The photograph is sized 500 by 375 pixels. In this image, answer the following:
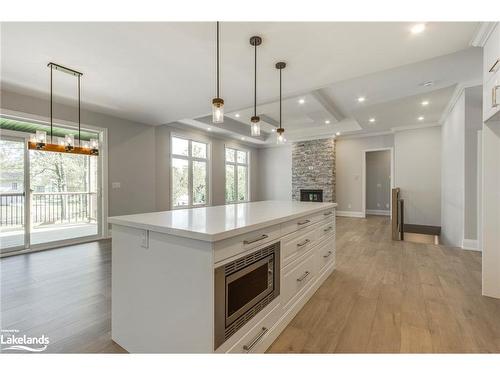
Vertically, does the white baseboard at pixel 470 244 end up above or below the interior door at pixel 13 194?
below

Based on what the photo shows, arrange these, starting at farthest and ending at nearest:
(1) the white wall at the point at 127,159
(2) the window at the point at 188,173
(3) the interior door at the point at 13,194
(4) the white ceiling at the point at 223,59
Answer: (2) the window at the point at 188,173 < (1) the white wall at the point at 127,159 < (3) the interior door at the point at 13,194 < (4) the white ceiling at the point at 223,59

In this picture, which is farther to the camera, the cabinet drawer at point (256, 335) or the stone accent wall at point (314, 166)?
the stone accent wall at point (314, 166)

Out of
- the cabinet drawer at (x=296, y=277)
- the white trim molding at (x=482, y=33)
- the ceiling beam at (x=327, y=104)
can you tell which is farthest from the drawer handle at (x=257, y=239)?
the ceiling beam at (x=327, y=104)

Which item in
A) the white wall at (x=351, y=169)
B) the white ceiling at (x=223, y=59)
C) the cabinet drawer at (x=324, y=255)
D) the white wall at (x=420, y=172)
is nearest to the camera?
the white ceiling at (x=223, y=59)

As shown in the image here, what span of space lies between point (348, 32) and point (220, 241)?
94.7 inches

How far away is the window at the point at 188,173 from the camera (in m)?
6.75

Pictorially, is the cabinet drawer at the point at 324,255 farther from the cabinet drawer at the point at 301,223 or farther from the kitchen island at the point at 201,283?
the kitchen island at the point at 201,283

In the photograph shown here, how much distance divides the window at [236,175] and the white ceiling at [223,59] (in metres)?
4.41

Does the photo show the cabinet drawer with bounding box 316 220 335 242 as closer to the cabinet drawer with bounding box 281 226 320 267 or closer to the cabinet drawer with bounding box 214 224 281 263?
the cabinet drawer with bounding box 281 226 320 267

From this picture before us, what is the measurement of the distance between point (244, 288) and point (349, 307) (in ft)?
4.26

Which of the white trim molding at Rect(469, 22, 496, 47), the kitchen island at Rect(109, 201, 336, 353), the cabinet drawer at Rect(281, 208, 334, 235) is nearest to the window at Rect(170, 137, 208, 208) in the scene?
the cabinet drawer at Rect(281, 208, 334, 235)
